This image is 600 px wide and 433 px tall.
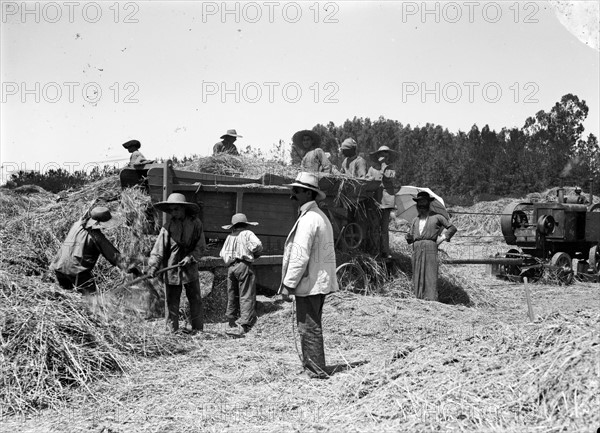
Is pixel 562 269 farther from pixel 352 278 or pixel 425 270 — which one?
pixel 352 278

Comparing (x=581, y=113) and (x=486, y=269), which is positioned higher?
(x=581, y=113)

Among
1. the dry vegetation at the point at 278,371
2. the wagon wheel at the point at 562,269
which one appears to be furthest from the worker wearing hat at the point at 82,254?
the wagon wheel at the point at 562,269

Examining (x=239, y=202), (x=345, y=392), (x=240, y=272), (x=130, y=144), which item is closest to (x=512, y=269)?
(x=239, y=202)

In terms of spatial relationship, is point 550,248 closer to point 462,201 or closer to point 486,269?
point 486,269

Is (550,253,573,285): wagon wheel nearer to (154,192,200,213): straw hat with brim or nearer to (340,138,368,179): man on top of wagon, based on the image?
(340,138,368,179): man on top of wagon

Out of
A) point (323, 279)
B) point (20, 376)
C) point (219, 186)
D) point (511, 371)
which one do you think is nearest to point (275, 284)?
point (219, 186)

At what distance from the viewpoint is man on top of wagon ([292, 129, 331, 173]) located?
436 inches

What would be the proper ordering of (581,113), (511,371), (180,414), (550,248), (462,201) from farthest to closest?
(581,113) → (462,201) → (550,248) → (180,414) → (511,371)

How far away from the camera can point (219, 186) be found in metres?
9.81

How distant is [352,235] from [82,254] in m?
4.43

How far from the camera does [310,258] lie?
20.6 feet

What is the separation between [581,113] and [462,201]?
1544 cm

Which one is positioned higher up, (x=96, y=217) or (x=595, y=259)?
(x=96, y=217)

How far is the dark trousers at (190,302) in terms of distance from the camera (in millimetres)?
8562
